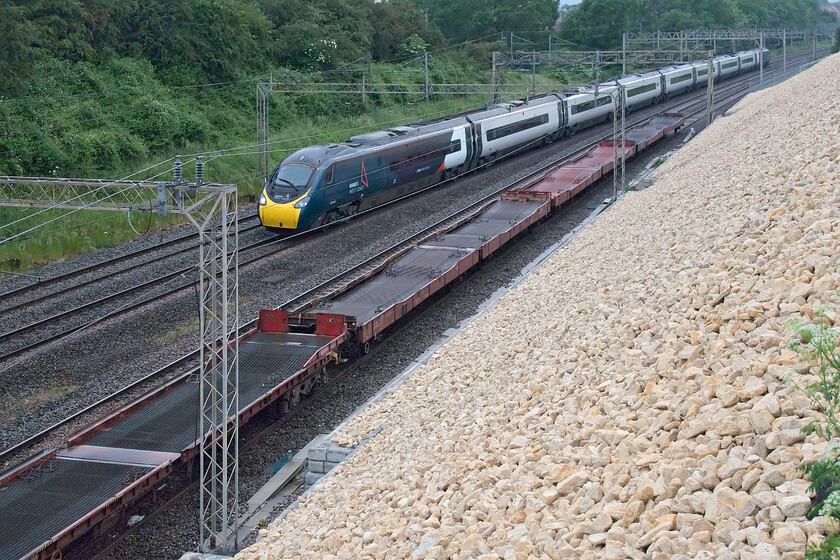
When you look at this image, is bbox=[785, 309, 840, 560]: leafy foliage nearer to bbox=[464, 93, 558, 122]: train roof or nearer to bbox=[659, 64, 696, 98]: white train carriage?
bbox=[464, 93, 558, 122]: train roof

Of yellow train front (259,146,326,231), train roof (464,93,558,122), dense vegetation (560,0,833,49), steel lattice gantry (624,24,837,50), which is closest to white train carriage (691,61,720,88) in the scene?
steel lattice gantry (624,24,837,50)

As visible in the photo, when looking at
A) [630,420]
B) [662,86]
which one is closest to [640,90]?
[662,86]

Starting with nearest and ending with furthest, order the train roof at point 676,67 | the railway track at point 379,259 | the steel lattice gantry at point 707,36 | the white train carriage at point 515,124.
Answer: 1. the railway track at point 379,259
2. the white train carriage at point 515,124
3. the steel lattice gantry at point 707,36
4. the train roof at point 676,67

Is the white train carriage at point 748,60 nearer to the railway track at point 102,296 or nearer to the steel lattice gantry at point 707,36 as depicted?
the steel lattice gantry at point 707,36

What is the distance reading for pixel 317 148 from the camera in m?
26.2

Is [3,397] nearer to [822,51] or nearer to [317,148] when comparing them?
[317,148]

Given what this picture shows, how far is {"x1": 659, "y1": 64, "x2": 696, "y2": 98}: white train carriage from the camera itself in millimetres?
52938

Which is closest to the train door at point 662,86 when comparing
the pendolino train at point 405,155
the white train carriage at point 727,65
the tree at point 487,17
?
the pendolino train at point 405,155

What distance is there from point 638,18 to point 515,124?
4827cm

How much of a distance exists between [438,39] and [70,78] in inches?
1344

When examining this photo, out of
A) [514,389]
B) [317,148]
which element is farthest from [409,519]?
[317,148]

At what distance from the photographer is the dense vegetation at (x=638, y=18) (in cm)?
7756

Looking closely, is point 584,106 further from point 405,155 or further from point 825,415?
point 825,415

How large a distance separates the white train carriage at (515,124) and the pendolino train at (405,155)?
4cm
